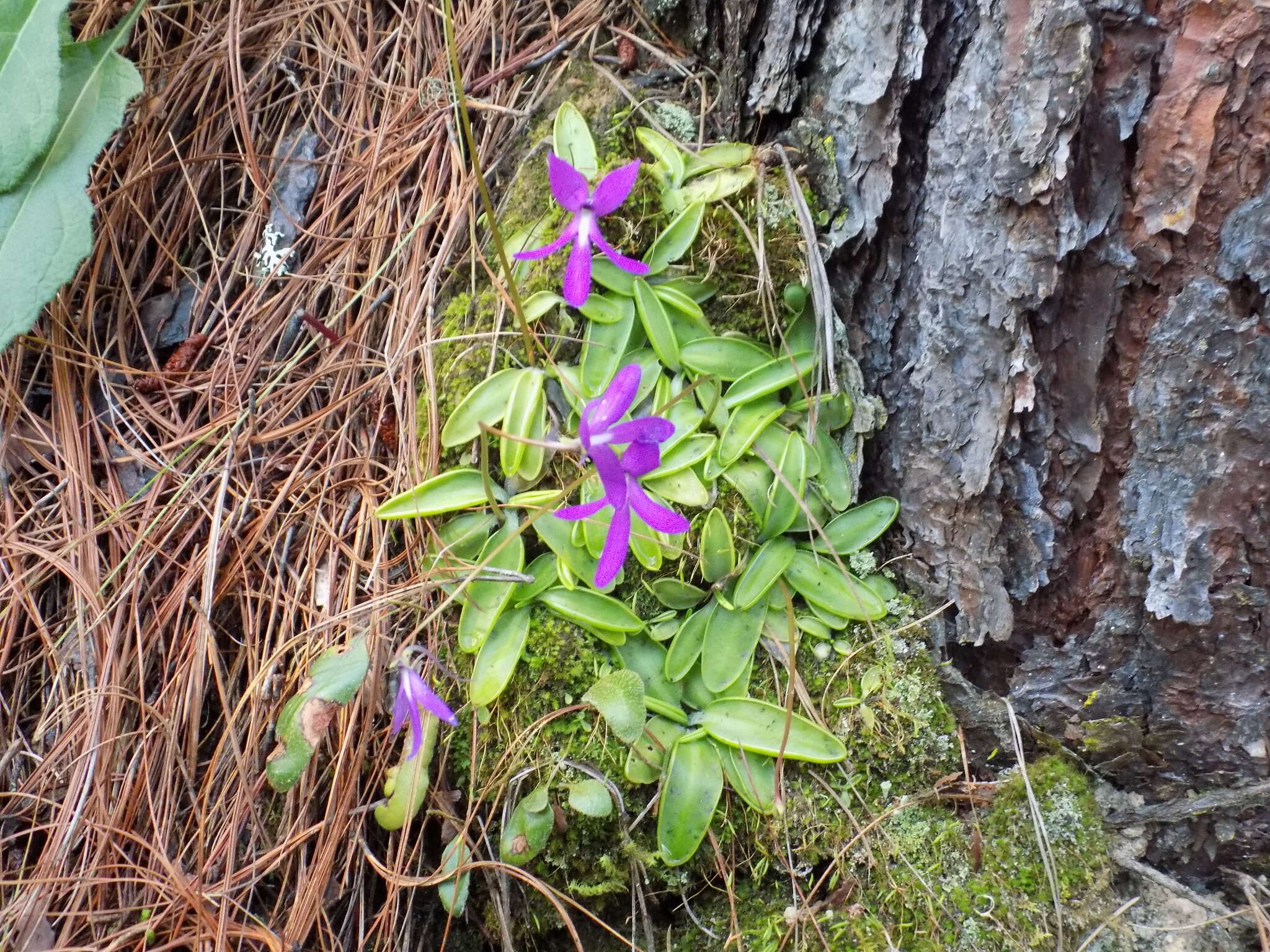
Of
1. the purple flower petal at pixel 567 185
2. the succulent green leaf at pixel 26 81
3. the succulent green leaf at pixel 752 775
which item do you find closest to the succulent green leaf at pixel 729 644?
the succulent green leaf at pixel 752 775

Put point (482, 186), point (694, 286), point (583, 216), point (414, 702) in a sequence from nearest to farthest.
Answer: point (482, 186) < point (414, 702) < point (583, 216) < point (694, 286)

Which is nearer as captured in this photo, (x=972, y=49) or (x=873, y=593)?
(x=972, y=49)

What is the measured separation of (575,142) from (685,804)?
1.33m

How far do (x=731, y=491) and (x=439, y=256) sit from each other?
83cm

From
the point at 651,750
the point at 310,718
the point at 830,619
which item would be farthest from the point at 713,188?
the point at 310,718

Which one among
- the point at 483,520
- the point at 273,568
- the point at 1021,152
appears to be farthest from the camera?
the point at 273,568

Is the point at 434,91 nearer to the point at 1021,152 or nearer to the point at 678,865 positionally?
the point at 1021,152

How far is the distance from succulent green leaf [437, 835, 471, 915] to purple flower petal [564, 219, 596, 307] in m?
0.99

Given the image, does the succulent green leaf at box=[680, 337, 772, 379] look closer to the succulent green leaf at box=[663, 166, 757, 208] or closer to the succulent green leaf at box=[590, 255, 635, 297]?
the succulent green leaf at box=[590, 255, 635, 297]

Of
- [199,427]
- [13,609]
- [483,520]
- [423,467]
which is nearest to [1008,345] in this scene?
[483,520]

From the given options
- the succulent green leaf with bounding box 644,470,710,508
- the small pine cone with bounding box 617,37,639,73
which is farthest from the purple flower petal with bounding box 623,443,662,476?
the small pine cone with bounding box 617,37,639,73

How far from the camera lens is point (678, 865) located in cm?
150

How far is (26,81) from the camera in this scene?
172 cm

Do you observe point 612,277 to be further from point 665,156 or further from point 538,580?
point 538,580
